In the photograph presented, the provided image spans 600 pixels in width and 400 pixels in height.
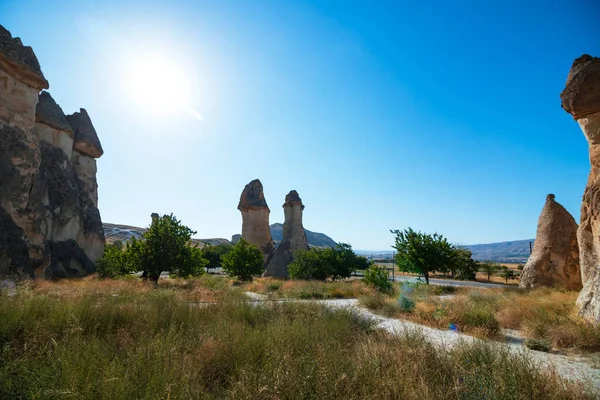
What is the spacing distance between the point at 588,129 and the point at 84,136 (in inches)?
1316

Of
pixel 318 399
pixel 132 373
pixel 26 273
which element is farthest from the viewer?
pixel 26 273

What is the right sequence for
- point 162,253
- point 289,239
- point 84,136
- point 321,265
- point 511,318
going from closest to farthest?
point 511,318 → point 162,253 → point 321,265 → point 84,136 → point 289,239

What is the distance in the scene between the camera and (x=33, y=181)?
16.2 meters

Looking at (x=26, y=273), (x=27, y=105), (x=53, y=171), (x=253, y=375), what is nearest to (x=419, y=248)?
(x=253, y=375)

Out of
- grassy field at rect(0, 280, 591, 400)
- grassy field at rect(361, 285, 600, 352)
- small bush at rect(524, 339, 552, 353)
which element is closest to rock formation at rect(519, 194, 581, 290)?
grassy field at rect(361, 285, 600, 352)

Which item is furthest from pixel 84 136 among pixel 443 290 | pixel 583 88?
pixel 583 88

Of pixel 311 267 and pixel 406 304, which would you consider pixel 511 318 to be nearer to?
pixel 406 304

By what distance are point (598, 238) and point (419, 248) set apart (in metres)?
11.5

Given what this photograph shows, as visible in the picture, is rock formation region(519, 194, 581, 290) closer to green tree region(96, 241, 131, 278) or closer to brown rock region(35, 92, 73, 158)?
green tree region(96, 241, 131, 278)

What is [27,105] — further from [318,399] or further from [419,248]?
[419,248]

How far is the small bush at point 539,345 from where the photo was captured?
19.1 ft

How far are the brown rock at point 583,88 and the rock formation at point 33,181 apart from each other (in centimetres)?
2325

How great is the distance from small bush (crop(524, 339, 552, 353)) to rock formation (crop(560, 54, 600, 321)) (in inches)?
133

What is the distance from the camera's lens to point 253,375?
3197mm
